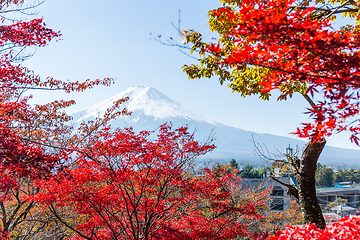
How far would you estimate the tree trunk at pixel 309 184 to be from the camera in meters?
4.53

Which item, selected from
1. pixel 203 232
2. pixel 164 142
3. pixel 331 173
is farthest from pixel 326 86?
pixel 331 173

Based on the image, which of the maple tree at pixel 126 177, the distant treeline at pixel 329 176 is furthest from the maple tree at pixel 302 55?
the distant treeline at pixel 329 176

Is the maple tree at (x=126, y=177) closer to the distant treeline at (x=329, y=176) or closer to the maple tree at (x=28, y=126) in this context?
the maple tree at (x=28, y=126)

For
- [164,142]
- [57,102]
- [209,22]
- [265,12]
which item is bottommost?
[164,142]

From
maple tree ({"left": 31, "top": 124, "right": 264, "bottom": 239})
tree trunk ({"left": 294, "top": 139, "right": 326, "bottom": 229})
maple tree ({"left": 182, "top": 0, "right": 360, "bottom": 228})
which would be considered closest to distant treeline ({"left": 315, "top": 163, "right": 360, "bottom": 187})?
tree trunk ({"left": 294, "top": 139, "right": 326, "bottom": 229})

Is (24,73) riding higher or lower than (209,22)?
lower

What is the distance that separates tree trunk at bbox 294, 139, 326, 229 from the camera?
4531 mm

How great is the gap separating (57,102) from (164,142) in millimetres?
3745

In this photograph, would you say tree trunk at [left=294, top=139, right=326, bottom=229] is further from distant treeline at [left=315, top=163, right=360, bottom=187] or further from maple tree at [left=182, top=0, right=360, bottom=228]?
distant treeline at [left=315, top=163, right=360, bottom=187]

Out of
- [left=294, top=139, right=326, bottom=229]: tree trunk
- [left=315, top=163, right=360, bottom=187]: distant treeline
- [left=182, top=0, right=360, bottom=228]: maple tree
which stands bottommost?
[left=315, top=163, right=360, bottom=187]: distant treeline

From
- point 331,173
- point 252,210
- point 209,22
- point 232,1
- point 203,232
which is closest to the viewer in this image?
point 232,1

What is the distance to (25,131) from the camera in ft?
19.6

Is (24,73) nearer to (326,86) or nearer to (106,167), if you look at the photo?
(106,167)

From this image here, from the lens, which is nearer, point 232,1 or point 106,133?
point 232,1
